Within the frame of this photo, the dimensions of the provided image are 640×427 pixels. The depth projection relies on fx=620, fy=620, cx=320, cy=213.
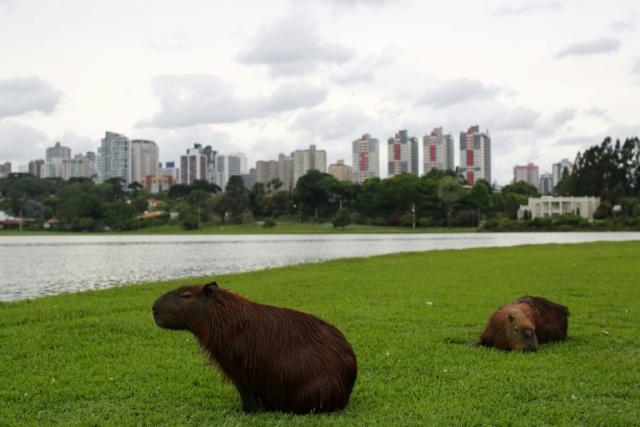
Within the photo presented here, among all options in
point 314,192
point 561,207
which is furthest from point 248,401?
point 561,207

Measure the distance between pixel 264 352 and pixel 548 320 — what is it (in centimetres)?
542

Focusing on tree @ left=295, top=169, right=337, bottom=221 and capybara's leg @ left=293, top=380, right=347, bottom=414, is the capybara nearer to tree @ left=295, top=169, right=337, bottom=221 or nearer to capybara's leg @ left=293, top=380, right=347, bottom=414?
capybara's leg @ left=293, top=380, right=347, bottom=414

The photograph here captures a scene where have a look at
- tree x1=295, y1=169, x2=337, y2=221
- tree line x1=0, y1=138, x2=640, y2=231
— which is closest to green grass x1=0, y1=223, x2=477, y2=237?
tree line x1=0, y1=138, x2=640, y2=231

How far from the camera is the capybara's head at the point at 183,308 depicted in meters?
5.75

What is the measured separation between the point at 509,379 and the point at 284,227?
112 meters

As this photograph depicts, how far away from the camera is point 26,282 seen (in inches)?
1009

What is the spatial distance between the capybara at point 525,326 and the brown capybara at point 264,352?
144 inches

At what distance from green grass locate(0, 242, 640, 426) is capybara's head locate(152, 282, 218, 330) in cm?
91

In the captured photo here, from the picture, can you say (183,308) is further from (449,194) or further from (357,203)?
(357,203)

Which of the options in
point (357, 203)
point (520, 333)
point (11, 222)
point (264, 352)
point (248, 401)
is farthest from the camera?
point (357, 203)

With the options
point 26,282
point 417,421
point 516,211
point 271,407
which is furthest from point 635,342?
point 516,211

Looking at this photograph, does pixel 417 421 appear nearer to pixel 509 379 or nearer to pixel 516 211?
pixel 509 379

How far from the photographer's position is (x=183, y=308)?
18.9 ft

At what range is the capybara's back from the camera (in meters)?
9.25
